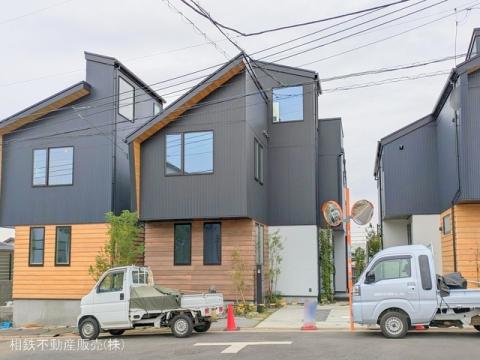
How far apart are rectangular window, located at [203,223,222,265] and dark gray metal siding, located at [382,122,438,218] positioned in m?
7.91

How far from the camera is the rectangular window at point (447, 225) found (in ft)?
68.3

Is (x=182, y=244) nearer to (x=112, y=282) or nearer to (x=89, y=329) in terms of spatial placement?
(x=112, y=282)

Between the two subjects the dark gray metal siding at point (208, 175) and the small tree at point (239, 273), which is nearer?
the dark gray metal siding at point (208, 175)

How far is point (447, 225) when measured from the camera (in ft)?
70.8

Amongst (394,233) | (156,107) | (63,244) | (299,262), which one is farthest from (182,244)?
(394,233)

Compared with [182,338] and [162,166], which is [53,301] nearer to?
[162,166]

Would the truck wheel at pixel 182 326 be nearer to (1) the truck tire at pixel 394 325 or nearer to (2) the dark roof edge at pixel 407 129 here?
(1) the truck tire at pixel 394 325

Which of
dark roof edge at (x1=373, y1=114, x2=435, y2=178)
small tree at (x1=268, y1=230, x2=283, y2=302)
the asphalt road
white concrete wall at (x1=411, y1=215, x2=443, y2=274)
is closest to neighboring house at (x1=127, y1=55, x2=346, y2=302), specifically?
small tree at (x1=268, y1=230, x2=283, y2=302)

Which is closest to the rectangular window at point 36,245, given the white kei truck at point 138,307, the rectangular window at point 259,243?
the white kei truck at point 138,307

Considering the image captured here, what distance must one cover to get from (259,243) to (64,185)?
784 centimetres

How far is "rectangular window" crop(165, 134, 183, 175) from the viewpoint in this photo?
68.1ft

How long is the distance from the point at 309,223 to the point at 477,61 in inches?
350

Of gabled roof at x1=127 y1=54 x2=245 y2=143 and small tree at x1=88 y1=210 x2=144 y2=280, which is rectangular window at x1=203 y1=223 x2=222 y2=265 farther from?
gabled roof at x1=127 y1=54 x2=245 y2=143

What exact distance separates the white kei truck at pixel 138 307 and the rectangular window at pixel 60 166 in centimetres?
791
